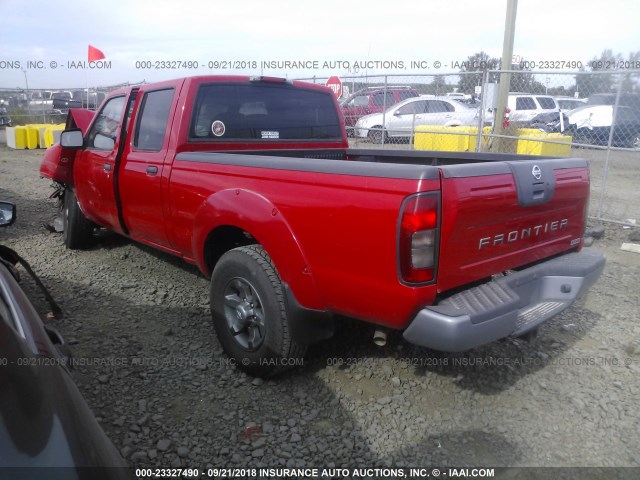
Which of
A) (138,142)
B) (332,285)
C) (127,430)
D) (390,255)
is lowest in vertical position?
(127,430)

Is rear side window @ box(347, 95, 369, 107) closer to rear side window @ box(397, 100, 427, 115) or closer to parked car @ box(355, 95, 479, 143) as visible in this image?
parked car @ box(355, 95, 479, 143)

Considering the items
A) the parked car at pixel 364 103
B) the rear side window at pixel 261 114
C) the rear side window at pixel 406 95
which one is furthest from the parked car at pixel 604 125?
the rear side window at pixel 261 114

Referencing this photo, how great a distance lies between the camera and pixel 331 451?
2.62 meters

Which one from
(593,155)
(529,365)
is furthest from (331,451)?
(593,155)

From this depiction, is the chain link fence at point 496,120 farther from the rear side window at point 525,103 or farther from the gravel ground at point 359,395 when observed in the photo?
the gravel ground at point 359,395

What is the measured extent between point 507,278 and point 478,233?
412 millimetres

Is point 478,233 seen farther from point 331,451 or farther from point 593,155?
point 593,155

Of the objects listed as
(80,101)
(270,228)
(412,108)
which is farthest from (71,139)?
(80,101)

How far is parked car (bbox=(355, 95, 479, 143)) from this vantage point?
12.4m

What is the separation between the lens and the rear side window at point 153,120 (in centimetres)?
403

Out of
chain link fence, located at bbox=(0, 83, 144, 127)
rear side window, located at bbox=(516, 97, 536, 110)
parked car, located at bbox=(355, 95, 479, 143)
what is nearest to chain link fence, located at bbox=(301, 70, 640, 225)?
parked car, located at bbox=(355, 95, 479, 143)

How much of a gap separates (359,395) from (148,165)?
238 centimetres

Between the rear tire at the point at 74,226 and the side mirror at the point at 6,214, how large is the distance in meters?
2.56

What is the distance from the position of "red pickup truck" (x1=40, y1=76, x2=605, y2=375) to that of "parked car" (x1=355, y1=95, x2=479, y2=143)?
831 centimetres
